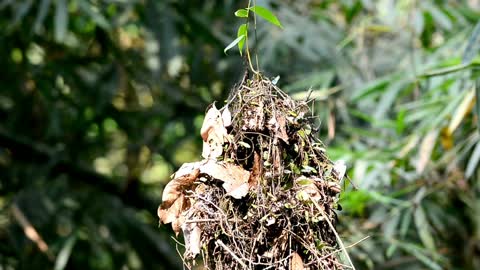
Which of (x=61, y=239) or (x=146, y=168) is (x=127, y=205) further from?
(x=61, y=239)

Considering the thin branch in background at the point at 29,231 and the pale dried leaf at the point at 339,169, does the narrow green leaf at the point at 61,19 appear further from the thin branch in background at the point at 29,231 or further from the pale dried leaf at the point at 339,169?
the pale dried leaf at the point at 339,169

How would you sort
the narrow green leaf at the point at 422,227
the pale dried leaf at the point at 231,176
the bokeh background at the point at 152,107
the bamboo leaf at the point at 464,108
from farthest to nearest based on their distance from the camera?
the bokeh background at the point at 152,107 → the narrow green leaf at the point at 422,227 → the bamboo leaf at the point at 464,108 → the pale dried leaf at the point at 231,176

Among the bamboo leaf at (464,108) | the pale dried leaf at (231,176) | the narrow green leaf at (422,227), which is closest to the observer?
the pale dried leaf at (231,176)

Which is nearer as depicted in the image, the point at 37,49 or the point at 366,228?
the point at 366,228

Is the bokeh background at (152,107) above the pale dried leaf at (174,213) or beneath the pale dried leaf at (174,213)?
above

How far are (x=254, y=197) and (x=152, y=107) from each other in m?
2.49

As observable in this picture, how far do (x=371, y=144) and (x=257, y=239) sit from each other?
2.15 m

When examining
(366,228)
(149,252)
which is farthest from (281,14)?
(149,252)

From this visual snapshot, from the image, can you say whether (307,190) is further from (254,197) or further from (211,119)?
(211,119)

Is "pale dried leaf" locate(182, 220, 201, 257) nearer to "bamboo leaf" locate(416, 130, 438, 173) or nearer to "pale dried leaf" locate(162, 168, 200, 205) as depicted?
"pale dried leaf" locate(162, 168, 200, 205)

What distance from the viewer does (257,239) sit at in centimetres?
120

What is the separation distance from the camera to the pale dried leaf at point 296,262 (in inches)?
47.1

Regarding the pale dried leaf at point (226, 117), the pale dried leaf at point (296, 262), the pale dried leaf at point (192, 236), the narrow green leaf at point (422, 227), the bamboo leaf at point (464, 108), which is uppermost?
the bamboo leaf at point (464, 108)

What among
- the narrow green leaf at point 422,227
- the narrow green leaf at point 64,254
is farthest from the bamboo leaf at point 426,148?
the narrow green leaf at point 64,254
